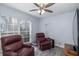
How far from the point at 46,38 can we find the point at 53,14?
49 centimetres

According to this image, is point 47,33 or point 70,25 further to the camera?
point 47,33

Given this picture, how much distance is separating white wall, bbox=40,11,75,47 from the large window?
29 centimetres

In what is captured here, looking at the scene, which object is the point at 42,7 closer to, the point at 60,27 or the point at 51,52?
the point at 60,27

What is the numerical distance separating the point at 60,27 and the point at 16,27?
86 cm

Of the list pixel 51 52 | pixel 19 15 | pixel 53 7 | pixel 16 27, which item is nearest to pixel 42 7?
pixel 53 7

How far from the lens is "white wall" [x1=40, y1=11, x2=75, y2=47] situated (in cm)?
167

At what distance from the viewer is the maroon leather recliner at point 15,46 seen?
1.69 m

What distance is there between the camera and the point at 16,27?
1.70 metres

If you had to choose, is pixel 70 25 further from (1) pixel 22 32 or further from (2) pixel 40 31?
(1) pixel 22 32

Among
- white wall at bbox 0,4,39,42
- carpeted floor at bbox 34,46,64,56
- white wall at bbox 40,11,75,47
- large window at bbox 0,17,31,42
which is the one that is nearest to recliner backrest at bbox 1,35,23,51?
large window at bbox 0,17,31,42

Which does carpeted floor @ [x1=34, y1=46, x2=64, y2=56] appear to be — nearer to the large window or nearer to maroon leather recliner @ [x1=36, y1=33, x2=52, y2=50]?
maroon leather recliner @ [x1=36, y1=33, x2=52, y2=50]

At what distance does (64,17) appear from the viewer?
1.70 m

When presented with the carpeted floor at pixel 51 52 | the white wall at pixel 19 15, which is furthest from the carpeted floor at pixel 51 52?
the white wall at pixel 19 15

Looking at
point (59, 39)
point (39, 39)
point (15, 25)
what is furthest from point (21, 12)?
point (59, 39)
